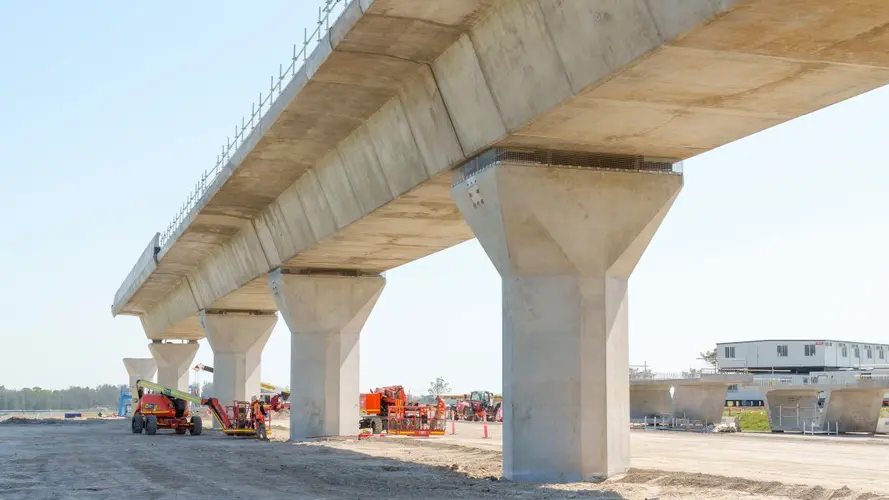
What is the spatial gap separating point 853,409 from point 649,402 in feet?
49.0

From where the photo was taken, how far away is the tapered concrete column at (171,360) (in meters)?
79.7

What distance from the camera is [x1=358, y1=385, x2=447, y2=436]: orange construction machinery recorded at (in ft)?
140

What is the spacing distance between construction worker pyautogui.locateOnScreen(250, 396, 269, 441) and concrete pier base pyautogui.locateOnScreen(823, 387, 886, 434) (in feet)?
83.1

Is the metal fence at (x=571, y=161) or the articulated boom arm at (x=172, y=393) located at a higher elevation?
the metal fence at (x=571, y=161)

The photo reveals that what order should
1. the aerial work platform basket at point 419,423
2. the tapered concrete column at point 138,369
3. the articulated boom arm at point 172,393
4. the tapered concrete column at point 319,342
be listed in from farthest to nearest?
the tapered concrete column at point 138,369 < the articulated boom arm at point 172,393 < the aerial work platform basket at point 419,423 < the tapered concrete column at point 319,342

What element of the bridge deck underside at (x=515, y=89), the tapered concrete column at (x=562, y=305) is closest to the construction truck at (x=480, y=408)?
the bridge deck underside at (x=515, y=89)

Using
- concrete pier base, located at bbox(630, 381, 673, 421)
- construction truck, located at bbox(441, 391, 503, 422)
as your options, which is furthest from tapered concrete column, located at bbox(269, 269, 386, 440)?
construction truck, located at bbox(441, 391, 503, 422)

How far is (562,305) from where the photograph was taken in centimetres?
2006

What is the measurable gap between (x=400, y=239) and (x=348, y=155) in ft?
15.6

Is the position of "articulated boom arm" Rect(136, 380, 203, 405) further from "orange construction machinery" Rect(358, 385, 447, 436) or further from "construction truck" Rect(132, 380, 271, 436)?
"orange construction machinery" Rect(358, 385, 447, 436)

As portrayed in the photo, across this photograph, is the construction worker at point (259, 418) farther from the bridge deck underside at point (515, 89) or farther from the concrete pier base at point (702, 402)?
the concrete pier base at point (702, 402)

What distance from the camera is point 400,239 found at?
30.4 m

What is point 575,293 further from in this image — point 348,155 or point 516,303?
point 348,155

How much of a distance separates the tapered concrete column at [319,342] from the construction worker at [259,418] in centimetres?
402
